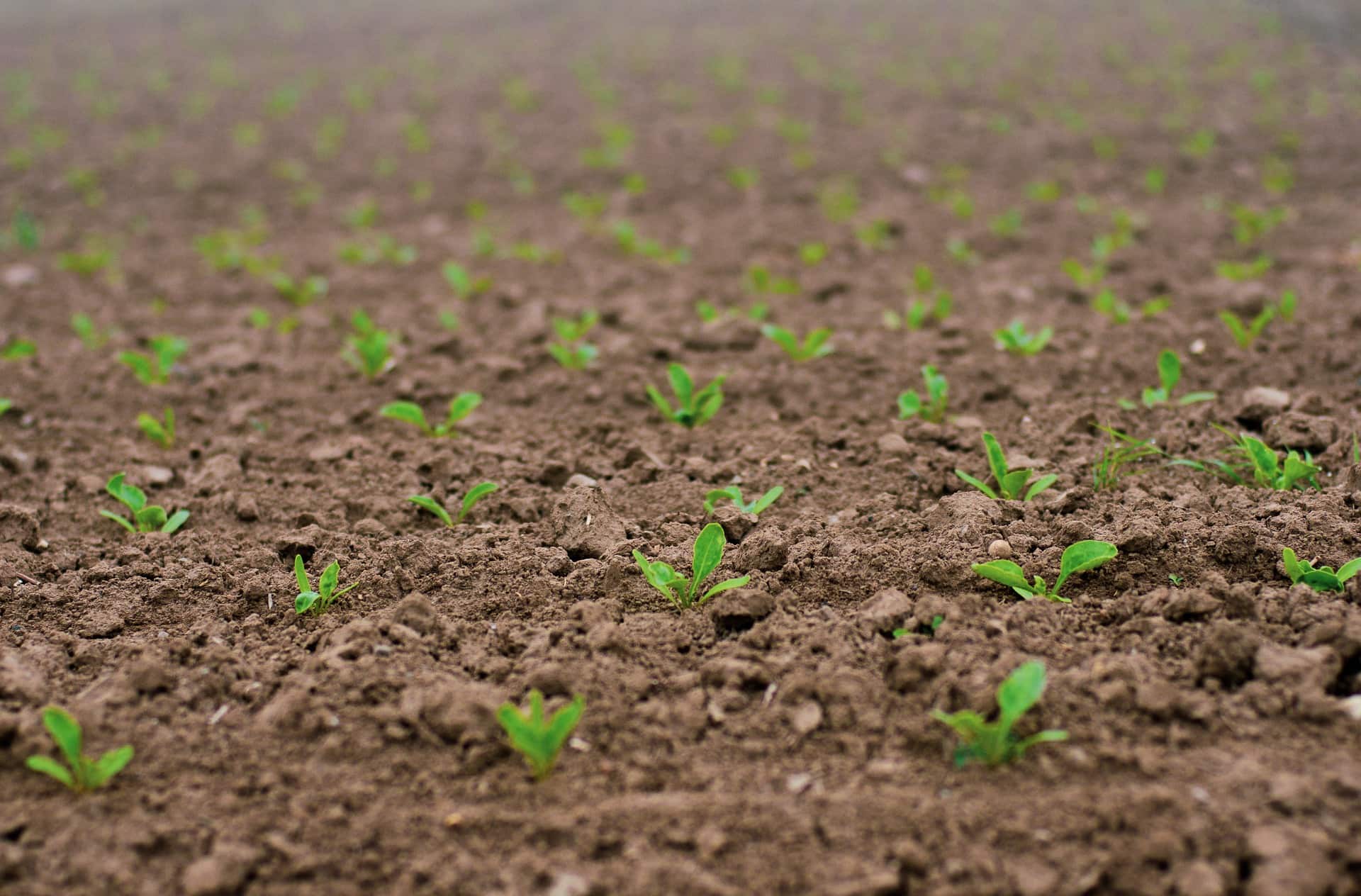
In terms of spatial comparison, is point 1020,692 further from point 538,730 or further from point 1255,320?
point 1255,320

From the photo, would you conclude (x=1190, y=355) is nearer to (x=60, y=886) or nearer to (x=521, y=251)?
(x=521, y=251)

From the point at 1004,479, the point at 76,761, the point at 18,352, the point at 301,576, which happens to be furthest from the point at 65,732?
the point at 18,352

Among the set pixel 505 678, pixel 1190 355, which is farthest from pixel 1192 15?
pixel 505 678

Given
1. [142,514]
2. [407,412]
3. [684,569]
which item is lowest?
[684,569]

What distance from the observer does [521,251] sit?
189 inches

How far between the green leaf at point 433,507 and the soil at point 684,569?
60mm

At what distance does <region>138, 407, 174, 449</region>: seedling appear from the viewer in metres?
2.95

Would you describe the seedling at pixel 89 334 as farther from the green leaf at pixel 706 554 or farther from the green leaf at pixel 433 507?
the green leaf at pixel 706 554

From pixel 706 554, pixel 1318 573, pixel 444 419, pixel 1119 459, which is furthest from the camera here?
pixel 444 419

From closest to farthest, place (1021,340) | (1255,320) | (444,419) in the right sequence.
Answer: (444,419) < (1021,340) < (1255,320)

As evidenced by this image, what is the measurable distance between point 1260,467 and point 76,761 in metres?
2.79

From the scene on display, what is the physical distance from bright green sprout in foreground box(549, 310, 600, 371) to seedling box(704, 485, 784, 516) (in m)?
0.99

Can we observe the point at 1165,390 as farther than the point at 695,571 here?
Yes

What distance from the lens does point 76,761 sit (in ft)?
5.49
